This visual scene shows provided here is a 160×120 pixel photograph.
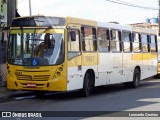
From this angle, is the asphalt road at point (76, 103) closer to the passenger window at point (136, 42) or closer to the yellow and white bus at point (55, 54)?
the yellow and white bus at point (55, 54)

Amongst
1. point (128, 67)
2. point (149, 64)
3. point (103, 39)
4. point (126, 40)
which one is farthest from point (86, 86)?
point (149, 64)

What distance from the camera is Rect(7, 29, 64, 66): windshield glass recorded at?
15695 millimetres

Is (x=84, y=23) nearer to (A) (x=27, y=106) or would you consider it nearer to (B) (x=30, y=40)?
(B) (x=30, y=40)

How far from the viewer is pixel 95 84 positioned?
17.7m

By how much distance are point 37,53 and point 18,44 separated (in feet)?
2.94

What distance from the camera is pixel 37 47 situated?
15.9 meters

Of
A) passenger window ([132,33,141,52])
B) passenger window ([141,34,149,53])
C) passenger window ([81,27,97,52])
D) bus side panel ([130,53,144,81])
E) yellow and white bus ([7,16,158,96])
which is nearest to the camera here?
yellow and white bus ([7,16,158,96])

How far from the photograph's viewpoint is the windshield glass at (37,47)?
15.7 meters

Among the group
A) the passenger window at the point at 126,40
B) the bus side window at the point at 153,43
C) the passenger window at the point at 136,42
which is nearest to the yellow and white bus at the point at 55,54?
the passenger window at the point at 126,40

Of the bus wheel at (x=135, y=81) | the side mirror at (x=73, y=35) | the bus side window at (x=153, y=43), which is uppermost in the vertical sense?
the side mirror at (x=73, y=35)

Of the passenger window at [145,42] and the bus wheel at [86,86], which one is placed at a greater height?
the passenger window at [145,42]

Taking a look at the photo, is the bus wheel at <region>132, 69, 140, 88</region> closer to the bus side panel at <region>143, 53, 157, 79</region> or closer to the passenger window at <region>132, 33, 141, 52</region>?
the bus side panel at <region>143, 53, 157, 79</region>

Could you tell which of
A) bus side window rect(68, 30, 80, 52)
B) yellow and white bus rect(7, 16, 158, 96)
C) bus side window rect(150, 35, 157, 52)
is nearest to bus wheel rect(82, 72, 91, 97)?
yellow and white bus rect(7, 16, 158, 96)

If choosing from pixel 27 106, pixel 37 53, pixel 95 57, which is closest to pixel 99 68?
pixel 95 57
